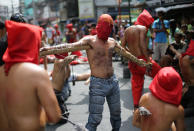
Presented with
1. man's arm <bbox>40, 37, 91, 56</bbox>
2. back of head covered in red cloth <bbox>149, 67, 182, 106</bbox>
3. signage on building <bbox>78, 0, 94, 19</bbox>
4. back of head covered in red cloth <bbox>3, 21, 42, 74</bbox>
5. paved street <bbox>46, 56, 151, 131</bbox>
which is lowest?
paved street <bbox>46, 56, 151, 131</bbox>

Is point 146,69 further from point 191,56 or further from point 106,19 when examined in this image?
point 106,19

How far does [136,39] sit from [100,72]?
1644mm

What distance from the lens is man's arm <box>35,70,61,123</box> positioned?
1774 millimetres

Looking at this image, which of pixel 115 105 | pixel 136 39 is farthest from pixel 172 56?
pixel 115 105

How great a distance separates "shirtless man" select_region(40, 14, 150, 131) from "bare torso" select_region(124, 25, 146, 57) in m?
1.31

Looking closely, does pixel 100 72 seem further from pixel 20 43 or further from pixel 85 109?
pixel 85 109

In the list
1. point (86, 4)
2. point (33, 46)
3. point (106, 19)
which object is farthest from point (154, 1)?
point (86, 4)

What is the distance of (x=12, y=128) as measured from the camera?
189 cm

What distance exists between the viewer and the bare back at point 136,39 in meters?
4.51

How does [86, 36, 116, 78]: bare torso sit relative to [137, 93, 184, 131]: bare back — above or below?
above

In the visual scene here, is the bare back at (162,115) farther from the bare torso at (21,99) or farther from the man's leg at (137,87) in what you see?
the man's leg at (137,87)

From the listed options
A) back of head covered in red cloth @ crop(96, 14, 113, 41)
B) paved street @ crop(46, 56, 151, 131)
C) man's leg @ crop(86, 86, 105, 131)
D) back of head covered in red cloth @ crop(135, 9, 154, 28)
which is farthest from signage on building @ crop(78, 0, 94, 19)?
man's leg @ crop(86, 86, 105, 131)

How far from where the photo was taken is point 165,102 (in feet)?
7.59

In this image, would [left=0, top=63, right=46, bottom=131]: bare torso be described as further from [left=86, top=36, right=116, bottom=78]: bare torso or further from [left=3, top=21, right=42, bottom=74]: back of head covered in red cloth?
[left=86, top=36, right=116, bottom=78]: bare torso
